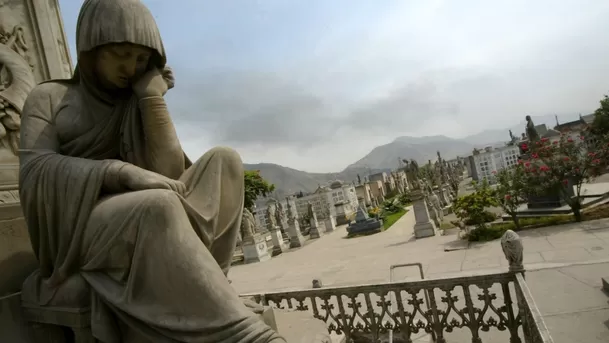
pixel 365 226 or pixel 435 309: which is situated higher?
pixel 435 309

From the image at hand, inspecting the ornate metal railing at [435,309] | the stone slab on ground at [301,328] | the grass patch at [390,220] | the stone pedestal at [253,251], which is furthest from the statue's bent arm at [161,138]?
the grass patch at [390,220]

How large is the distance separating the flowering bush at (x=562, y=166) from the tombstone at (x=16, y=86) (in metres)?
12.6

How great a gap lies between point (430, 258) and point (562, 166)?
562cm

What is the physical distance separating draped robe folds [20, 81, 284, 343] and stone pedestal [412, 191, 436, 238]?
12.3 m

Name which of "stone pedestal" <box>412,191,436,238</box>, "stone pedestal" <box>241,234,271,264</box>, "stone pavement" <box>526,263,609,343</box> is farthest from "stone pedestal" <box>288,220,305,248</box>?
"stone pavement" <box>526,263,609,343</box>

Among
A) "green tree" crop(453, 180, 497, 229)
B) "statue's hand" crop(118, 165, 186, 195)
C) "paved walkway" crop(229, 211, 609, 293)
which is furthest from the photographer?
"green tree" crop(453, 180, 497, 229)

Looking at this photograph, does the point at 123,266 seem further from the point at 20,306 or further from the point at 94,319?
the point at 20,306

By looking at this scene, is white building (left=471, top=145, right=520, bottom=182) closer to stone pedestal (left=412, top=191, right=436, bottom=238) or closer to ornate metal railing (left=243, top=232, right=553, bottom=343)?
stone pedestal (left=412, top=191, right=436, bottom=238)

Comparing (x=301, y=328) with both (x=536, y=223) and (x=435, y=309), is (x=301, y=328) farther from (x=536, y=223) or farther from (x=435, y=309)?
(x=536, y=223)

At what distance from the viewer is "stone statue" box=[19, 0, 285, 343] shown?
1652 millimetres

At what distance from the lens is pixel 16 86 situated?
2980mm

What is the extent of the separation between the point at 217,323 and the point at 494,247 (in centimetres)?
933

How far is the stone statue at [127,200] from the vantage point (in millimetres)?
1652

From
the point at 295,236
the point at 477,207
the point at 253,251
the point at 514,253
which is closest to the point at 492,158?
the point at 295,236
